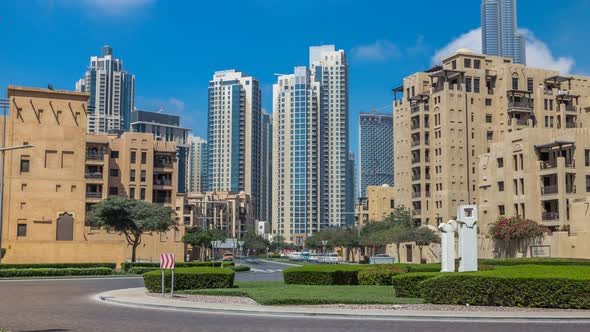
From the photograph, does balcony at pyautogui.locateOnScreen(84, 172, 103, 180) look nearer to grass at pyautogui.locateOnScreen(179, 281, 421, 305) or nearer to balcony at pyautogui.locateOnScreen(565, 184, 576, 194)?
balcony at pyautogui.locateOnScreen(565, 184, 576, 194)

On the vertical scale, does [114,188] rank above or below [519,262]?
above

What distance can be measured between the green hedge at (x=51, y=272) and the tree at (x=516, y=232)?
42.0 meters

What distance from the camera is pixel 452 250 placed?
109ft

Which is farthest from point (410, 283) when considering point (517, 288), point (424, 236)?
point (424, 236)

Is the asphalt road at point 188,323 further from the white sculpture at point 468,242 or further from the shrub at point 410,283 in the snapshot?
the white sculpture at point 468,242

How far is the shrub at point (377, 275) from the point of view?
33.9 meters

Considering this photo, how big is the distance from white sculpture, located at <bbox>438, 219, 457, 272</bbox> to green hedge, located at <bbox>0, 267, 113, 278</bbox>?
29.9 m

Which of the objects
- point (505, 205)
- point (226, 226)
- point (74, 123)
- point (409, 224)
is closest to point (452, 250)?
point (74, 123)

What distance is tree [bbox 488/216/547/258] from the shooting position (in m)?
73.0

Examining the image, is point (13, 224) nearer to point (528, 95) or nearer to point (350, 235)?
point (350, 235)

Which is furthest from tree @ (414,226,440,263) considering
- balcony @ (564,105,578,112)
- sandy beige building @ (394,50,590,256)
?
balcony @ (564,105,578,112)

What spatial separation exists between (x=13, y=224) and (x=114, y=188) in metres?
36.8

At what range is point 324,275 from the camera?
34.5m

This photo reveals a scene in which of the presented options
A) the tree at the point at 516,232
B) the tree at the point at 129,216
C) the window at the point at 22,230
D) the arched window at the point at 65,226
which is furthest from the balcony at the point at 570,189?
Result: the window at the point at 22,230
